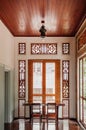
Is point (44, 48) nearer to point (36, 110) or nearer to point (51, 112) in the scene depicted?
point (36, 110)

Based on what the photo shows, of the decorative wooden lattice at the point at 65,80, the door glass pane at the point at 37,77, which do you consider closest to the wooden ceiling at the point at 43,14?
the decorative wooden lattice at the point at 65,80

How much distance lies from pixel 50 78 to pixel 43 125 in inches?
79.7

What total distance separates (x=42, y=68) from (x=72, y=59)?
1.16 m

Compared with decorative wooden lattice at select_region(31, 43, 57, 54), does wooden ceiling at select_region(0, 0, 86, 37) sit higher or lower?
higher

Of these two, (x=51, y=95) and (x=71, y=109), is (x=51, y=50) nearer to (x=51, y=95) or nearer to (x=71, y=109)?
(x=51, y=95)

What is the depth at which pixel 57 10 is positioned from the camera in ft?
21.3

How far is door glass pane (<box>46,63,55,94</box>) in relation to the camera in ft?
33.1

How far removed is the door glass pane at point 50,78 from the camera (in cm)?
1008

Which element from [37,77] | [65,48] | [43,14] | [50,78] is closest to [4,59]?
[43,14]

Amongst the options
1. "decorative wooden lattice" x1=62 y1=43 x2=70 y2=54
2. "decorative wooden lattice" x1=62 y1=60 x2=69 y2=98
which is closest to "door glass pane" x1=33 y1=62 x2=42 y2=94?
"decorative wooden lattice" x1=62 y1=60 x2=69 y2=98

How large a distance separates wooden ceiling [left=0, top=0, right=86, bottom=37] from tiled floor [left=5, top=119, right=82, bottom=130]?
10.2ft

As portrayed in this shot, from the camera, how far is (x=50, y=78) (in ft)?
33.2

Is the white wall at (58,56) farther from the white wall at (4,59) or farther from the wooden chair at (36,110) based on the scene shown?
the wooden chair at (36,110)

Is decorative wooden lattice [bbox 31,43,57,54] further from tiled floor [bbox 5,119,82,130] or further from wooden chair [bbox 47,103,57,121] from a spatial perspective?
tiled floor [bbox 5,119,82,130]
